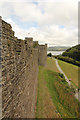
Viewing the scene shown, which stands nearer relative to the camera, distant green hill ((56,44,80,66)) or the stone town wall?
the stone town wall

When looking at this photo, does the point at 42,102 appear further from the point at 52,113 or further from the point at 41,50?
the point at 41,50

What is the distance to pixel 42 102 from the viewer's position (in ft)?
29.5

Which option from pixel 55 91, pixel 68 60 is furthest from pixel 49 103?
pixel 68 60

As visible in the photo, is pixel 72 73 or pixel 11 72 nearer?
pixel 11 72

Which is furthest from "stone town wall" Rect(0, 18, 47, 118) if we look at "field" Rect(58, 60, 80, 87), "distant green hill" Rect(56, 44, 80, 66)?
"distant green hill" Rect(56, 44, 80, 66)

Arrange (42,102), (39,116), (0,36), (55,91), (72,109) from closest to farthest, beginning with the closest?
(0,36) < (39,116) < (42,102) < (72,109) < (55,91)

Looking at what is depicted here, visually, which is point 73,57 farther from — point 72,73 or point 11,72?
point 11,72

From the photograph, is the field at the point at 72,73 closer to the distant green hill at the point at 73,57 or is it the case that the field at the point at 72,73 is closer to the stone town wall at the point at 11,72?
the distant green hill at the point at 73,57

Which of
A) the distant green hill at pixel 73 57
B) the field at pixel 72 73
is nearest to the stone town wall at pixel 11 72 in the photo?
the field at pixel 72 73

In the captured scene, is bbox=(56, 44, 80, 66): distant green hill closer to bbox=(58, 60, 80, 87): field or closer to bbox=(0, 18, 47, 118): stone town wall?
bbox=(58, 60, 80, 87): field

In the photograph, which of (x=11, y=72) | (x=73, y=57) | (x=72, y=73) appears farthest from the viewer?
(x=73, y=57)

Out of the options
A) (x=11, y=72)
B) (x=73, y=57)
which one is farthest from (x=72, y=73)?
(x=73, y=57)

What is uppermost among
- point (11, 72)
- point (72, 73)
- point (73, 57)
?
point (11, 72)

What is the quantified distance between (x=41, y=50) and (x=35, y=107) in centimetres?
1563
